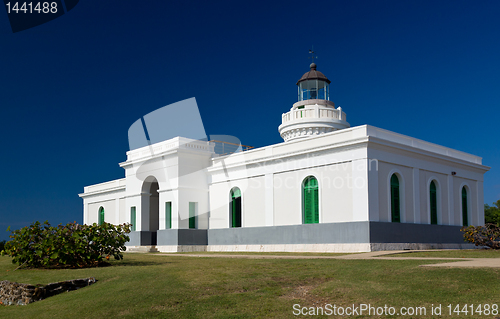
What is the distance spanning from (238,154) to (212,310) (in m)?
18.4

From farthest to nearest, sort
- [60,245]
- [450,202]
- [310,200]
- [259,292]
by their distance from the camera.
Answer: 1. [450,202]
2. [310,200]
3. [60,245]
4. [259,292]

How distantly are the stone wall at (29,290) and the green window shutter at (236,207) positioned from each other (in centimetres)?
1544

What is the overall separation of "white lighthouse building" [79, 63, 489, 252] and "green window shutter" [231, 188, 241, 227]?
57 millimetres

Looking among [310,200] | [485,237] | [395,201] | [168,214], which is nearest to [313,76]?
[310,200]

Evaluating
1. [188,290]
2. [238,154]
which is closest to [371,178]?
[238,154]

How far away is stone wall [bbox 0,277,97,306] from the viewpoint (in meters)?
10.8

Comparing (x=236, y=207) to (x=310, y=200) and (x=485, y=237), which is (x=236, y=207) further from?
(x=485, y=237)

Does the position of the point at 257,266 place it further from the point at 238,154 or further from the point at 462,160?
the point at 462,160

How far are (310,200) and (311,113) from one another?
780 centimetres

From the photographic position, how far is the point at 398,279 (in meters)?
9.81

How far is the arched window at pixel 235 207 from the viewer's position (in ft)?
87.6

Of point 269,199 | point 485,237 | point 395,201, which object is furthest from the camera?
point 269,199

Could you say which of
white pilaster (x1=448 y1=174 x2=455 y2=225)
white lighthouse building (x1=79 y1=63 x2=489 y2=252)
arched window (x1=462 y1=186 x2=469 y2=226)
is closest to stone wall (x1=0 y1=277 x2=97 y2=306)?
white lighthouse building (x1=79 y1=63 x2=489 y2=252)

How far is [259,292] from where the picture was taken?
9.56 metres
